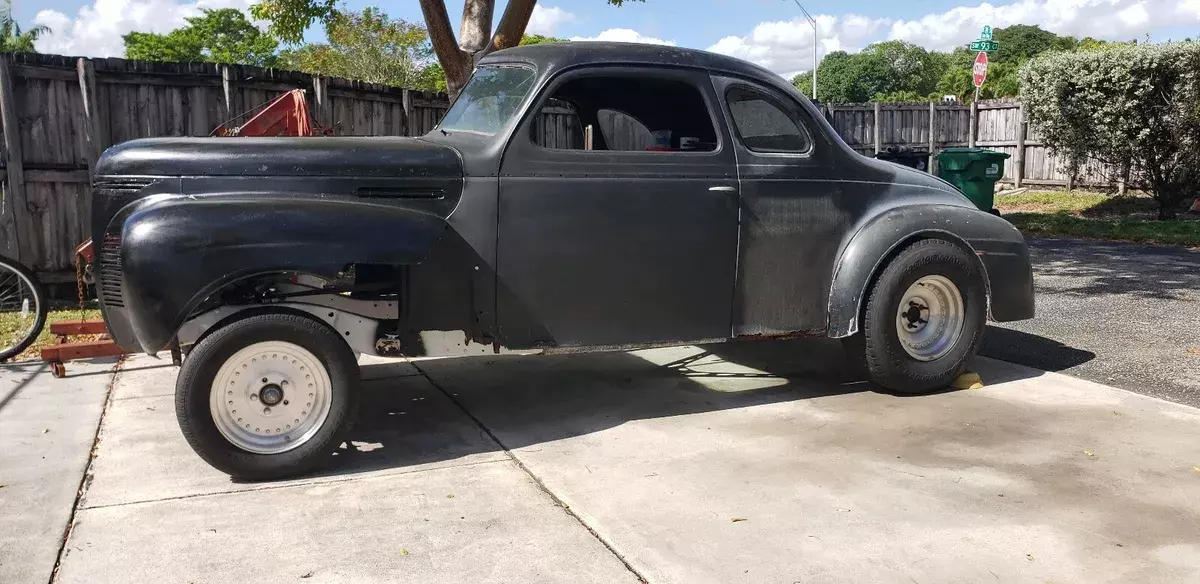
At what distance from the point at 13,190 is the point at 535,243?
5.78 m

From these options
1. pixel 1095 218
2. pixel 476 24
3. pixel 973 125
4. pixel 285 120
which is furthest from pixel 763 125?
pixel 973 125

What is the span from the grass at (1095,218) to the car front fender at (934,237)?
26.4 feet

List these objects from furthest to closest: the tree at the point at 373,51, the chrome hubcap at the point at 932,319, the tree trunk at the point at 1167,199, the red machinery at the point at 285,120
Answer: the tree at the point at 373,51 < the tree trunk at the point at 1167,199 < the red machinery at the point at 285,120 < the chrome hubcap at the point at 932,319

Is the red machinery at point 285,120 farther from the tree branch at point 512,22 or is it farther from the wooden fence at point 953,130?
the wooden fence at point 953,130

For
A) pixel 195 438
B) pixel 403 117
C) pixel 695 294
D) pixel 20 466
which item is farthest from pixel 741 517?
pixel 403 117

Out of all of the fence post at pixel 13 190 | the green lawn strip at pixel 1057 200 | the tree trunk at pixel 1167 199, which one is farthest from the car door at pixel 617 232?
the green lawn strip at pixel 1057 200

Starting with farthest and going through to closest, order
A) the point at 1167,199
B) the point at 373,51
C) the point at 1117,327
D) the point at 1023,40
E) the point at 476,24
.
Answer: the point at 1023,40
the point at 373,51
the point at 1167,199
the point at 476,24
the point at 1117,327

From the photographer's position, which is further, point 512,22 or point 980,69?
point 980,69

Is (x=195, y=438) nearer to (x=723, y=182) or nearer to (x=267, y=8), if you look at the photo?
(x=723, y=182)

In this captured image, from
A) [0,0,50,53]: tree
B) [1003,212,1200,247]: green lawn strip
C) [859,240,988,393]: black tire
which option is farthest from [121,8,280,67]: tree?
[859,240,988,393]: black tire

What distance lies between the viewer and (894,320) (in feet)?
18.0

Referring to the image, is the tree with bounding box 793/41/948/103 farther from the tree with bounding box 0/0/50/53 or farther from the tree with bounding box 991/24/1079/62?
the tree with bounding box 0/0/50/53

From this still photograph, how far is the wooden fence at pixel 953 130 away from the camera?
20.5 m

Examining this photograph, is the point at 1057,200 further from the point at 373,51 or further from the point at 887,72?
the point at 887,72
